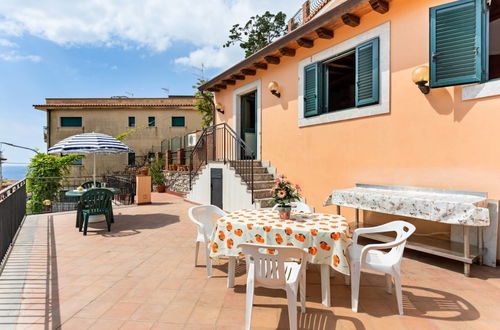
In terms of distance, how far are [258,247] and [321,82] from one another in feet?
16.8

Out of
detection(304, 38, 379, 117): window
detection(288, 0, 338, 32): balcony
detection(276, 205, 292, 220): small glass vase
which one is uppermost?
detection(288, 0, 338, 32): balcony

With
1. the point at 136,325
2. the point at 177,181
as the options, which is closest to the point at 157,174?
the point at 177,181

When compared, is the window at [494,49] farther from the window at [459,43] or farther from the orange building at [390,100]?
the window at [459,43]

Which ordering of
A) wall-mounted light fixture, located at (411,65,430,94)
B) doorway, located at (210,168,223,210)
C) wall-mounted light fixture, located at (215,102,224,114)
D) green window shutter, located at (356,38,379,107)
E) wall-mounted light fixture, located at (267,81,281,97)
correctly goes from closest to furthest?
wall-mounted light fixture, located at (411,65,430,94)
green window shutter, located at (356,38,379,107)
wall-mounted light fixture, located at (267,81,281,97)
doorway, located at (210,168,223,210)
wall-mounted light fixture, located at (215,102,224,114)

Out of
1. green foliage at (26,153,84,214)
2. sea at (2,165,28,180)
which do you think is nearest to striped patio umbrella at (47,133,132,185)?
sea at (2,165,28,180)

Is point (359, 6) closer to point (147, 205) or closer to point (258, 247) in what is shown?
point (258, 247)

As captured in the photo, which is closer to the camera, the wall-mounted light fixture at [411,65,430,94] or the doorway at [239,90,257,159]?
the wall-mounted light fixture at [411,65,430,94]

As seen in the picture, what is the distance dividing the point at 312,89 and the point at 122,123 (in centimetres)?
1968

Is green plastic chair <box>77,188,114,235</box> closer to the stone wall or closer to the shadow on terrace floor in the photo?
the shadow on terrace floor

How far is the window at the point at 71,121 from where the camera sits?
21.7 meters

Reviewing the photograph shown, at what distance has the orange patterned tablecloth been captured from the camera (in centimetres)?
275

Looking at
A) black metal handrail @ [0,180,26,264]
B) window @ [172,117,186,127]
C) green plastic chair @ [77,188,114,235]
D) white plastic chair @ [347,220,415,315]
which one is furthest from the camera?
window @ [172,117,186,127]

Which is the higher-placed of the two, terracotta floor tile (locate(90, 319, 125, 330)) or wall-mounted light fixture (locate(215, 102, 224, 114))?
wall-mounted light fixture (locate(215, 102, 224, 114))

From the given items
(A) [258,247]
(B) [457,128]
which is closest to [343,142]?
(B) [457,128]
